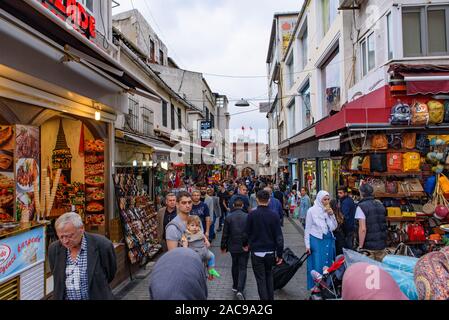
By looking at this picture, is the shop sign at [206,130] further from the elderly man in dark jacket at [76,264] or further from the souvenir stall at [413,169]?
the elderly man in dark jacket at [76,264]

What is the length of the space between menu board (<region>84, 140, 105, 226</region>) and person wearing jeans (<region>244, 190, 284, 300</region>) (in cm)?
468

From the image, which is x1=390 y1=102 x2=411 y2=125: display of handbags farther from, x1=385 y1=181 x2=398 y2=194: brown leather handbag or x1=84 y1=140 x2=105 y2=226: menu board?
x1=84 y1=140 x2=105 y2=226: menu board

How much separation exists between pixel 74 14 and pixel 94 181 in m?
3.94

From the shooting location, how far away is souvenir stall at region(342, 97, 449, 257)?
6.99 meters

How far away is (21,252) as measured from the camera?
4418 millimetres

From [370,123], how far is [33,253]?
22.1ft

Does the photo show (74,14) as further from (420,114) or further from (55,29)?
(420,114)

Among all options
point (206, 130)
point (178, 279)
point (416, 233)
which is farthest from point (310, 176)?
point (178, 279)

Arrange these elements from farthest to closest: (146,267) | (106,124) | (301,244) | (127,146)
A: (127,146)
(301,244)
(106,124)
(146,267)

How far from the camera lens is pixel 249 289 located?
20.1ft

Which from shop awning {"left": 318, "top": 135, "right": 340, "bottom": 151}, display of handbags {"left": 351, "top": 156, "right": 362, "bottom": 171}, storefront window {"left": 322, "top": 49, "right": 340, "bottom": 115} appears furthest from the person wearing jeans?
storefront window {"left": 322, "top": 49, "right": 340, "bottom": 115}

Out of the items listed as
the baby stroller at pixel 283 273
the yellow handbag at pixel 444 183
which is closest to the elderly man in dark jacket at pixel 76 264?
the baby stroller at pixel 283 273
